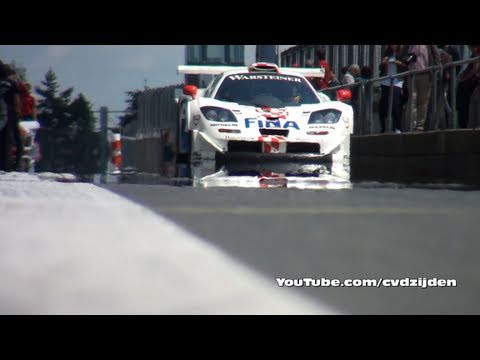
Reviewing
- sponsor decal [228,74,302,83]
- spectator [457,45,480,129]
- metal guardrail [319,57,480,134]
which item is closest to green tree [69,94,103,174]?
metal guardrail [319,57,480,134]

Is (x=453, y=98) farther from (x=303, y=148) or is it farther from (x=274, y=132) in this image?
(x=274, y=132)

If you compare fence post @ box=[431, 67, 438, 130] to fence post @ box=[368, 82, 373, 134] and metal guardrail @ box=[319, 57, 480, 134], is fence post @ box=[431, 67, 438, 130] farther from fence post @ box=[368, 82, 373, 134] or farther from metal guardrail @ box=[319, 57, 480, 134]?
fence post @ box=[368, 82, 373, 134]

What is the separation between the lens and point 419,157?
1345 centimetres

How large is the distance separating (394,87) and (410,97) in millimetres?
944

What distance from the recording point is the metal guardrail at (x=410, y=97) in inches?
490

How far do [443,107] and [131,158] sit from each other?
39.5 feet

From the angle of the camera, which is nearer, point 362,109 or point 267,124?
point 267,124

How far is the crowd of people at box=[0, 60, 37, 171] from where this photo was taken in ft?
46.1

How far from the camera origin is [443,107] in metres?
12.8

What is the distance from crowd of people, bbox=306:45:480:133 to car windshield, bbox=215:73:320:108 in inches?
62.0

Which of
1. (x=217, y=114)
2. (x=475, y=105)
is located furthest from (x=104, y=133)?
(x=475, y=105)

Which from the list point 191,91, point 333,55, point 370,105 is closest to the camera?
point 191,91

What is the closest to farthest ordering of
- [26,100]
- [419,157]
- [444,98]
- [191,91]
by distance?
1. [191,91]
2. [444,98]
3. [419,157]
4. [26,100]
